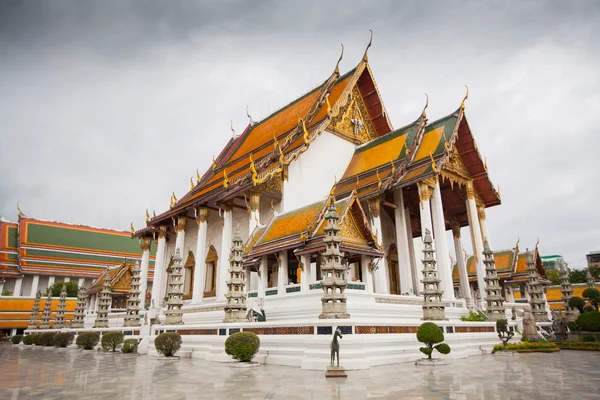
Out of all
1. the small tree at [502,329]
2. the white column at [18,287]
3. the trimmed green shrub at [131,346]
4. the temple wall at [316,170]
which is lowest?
the trimmed green shrub at [131,346]

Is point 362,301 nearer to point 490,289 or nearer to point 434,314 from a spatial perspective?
point 434,314

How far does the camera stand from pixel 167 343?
11234mm

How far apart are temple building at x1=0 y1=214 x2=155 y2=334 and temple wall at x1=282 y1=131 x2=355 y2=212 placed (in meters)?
22.0

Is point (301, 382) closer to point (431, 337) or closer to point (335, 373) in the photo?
point (335, 373)

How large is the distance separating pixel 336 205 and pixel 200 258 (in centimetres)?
883

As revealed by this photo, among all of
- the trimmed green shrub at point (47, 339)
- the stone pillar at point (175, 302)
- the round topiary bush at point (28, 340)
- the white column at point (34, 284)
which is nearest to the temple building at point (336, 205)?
the stone pillar at point (175, 302)

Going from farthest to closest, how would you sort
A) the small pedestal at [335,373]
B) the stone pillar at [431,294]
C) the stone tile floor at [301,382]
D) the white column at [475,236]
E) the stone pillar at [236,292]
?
the white column at [475,236]
the stone pillar at [236,292]
the stone pillar at [431,294]
the small pedestal at [335,373]
the stone tile floor at [301,382]

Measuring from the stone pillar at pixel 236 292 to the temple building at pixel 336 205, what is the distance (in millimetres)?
1580

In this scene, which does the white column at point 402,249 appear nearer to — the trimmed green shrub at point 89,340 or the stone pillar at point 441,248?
the stone pillar at point 441,248

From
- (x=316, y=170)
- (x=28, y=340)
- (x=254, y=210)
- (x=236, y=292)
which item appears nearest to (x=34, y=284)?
(x=28, y=340)

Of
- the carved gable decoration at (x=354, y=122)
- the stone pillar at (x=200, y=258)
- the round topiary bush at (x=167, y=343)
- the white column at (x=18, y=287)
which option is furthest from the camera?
the white column at (x=18, y=287)

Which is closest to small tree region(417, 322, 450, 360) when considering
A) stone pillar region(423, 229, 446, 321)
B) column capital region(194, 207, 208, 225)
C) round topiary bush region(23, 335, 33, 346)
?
stone pillar region(423, 229, 446, 321)

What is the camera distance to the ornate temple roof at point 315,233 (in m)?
12.9

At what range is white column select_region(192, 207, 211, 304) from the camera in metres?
19.3
